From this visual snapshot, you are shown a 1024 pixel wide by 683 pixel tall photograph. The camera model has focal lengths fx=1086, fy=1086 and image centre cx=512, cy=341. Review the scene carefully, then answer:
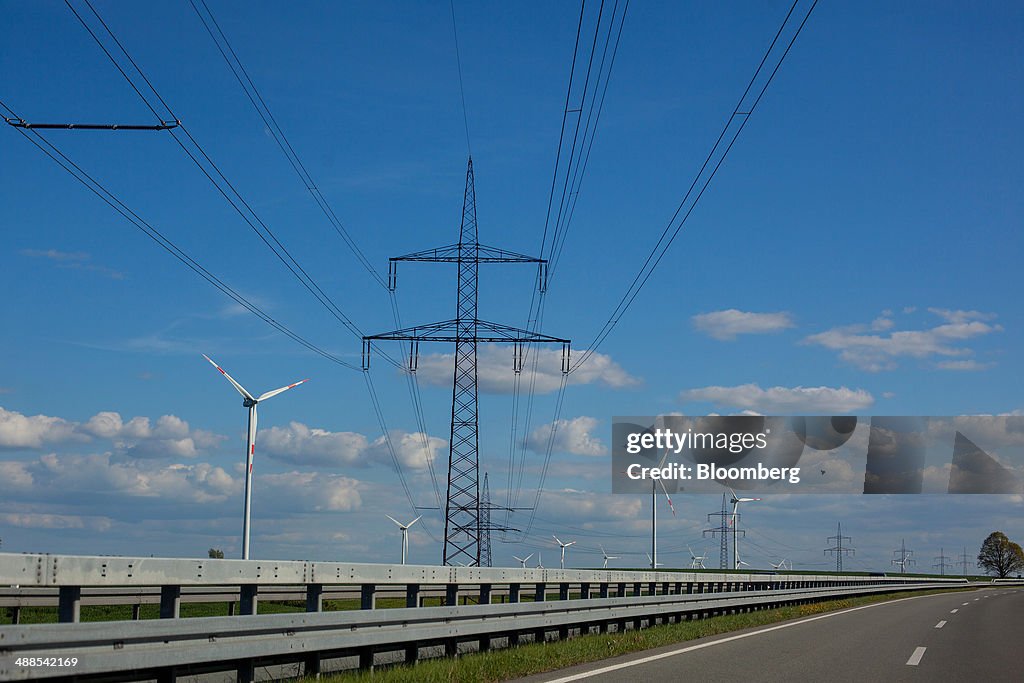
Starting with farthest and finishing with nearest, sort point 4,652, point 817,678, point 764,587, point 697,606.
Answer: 1. point 764,587
2. point 697,606
3. point 817,678
4. point 4,652

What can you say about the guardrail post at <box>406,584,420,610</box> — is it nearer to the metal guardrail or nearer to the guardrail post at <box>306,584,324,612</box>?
the metal guardrail

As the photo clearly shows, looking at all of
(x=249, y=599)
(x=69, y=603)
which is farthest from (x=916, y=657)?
(x=69, y=603)

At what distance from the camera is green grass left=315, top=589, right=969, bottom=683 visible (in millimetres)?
11711

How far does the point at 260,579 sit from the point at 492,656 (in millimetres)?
5646

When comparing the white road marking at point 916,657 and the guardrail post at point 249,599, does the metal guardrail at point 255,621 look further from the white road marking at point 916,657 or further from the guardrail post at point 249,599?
the white road marking at point 916,657

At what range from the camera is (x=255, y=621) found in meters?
9.23

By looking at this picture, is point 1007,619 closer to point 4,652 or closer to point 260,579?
point 260,579

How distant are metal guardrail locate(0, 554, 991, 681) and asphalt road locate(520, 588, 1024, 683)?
1285 millimetres

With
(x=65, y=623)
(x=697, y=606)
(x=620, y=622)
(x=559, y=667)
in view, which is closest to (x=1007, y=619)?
(x=697, y=606)

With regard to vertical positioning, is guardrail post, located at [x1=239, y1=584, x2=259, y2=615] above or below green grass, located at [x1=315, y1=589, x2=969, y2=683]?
above

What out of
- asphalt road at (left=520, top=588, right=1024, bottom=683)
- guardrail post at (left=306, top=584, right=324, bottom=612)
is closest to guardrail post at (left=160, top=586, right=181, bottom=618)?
guardrail post at (left=306, top=584, right=324, bottom=612)

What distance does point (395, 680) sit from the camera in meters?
11.3

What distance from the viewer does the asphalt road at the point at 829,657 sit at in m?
14.1

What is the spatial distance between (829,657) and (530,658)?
17.4ft
